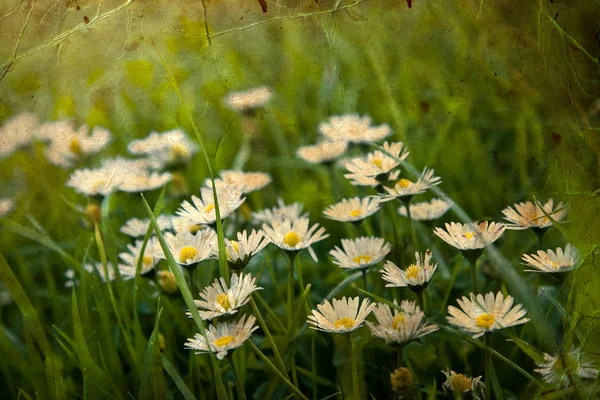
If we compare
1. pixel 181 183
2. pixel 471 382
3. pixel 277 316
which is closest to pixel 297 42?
pixel 181 183

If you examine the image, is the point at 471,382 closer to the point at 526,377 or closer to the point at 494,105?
the point at 526,377

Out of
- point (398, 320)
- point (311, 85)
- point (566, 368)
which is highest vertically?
point (311, 85)

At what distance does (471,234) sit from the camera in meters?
0.57

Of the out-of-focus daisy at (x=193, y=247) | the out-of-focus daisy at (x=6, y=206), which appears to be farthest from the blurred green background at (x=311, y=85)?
the out-of-focus daisy at (x=193, y=247)

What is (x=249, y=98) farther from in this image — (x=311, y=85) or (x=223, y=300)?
(x=223, y=300)

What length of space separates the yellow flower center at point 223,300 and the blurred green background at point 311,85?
0.54 feet

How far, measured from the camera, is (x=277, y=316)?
657 millimetres

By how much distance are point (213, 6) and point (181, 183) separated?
0.20 meters

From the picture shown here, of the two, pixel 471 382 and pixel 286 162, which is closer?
pixel 471 382

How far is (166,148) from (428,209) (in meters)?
0.30

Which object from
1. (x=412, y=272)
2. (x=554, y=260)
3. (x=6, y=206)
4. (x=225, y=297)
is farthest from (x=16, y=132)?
(x=554, y=260)

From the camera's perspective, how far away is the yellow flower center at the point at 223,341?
52cm

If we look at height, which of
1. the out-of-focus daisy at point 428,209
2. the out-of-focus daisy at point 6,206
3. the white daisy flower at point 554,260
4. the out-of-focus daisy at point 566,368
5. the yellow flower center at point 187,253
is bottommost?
the out-of-focus daisy at point 566,368

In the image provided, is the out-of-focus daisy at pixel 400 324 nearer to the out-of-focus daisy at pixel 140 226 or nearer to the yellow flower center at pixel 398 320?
the yellow flower center at pixel 398 320
